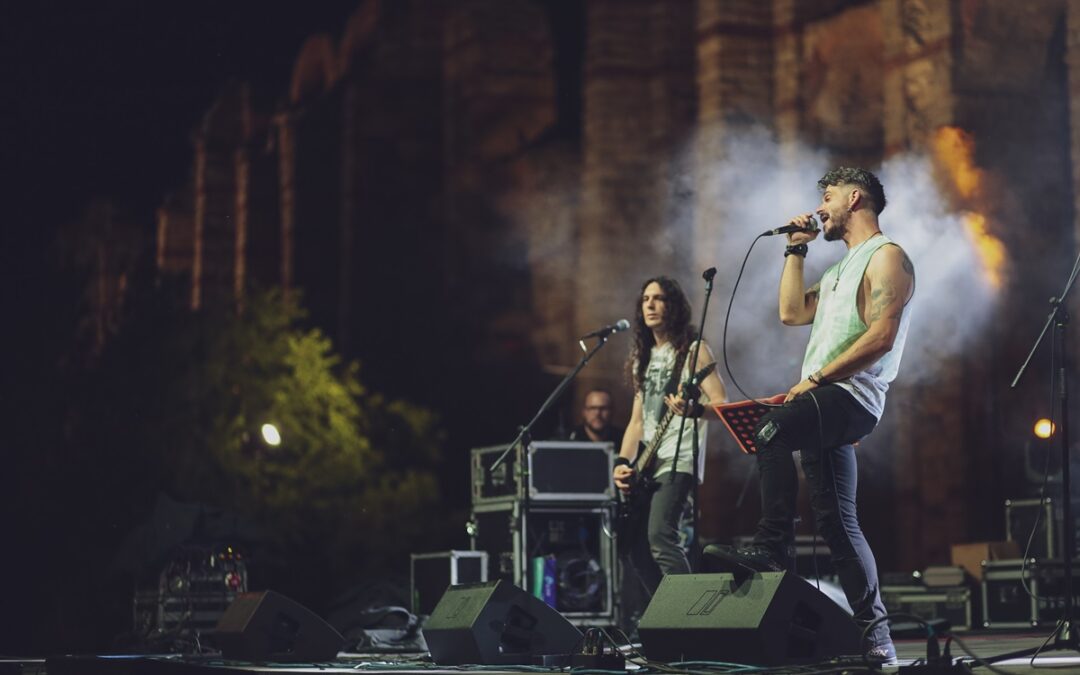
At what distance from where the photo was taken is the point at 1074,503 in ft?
35.6

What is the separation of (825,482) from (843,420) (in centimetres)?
25

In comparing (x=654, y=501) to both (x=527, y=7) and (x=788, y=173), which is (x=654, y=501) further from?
(x=527, y=7)

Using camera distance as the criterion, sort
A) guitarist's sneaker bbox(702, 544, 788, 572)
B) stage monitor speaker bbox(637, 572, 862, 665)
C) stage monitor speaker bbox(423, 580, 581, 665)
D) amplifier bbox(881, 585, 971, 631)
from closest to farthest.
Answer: stage monitor speaker bbox(637, 572, 862, 665) → guitarist's sneaker bbox(702, 544, 788, 572) → stage monitor speaker bbox(423, 580, 581, 665) → amplifier bbox(881, 585, 971, 631)

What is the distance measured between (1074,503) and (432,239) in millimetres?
16552

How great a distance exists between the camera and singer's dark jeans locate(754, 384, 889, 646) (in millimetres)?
5609

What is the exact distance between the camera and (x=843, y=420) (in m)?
5.68

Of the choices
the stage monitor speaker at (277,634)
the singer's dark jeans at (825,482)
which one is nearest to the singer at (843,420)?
the singer's dark jeans at (825,482)

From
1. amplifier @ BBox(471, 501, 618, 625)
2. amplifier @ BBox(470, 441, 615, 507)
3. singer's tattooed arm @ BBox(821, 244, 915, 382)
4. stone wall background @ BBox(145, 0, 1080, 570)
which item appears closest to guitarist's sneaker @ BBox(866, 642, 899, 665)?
singer's tattooed arm @ BBox(821, 244, 915, 382)

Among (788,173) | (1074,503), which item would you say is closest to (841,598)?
(1074,503)

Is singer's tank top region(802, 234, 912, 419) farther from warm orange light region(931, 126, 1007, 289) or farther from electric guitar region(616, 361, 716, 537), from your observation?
warm orange light region(931, 126, 1007, 289)

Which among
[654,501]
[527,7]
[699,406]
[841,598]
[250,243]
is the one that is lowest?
[841,598]

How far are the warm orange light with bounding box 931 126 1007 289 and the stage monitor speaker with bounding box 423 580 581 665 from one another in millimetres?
8825

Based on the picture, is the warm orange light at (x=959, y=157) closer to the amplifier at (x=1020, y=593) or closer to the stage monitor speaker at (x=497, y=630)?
the amplifier at (x=1020, y=593)

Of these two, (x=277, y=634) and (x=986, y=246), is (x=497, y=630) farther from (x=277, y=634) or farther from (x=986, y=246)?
(x=986, y=246)
